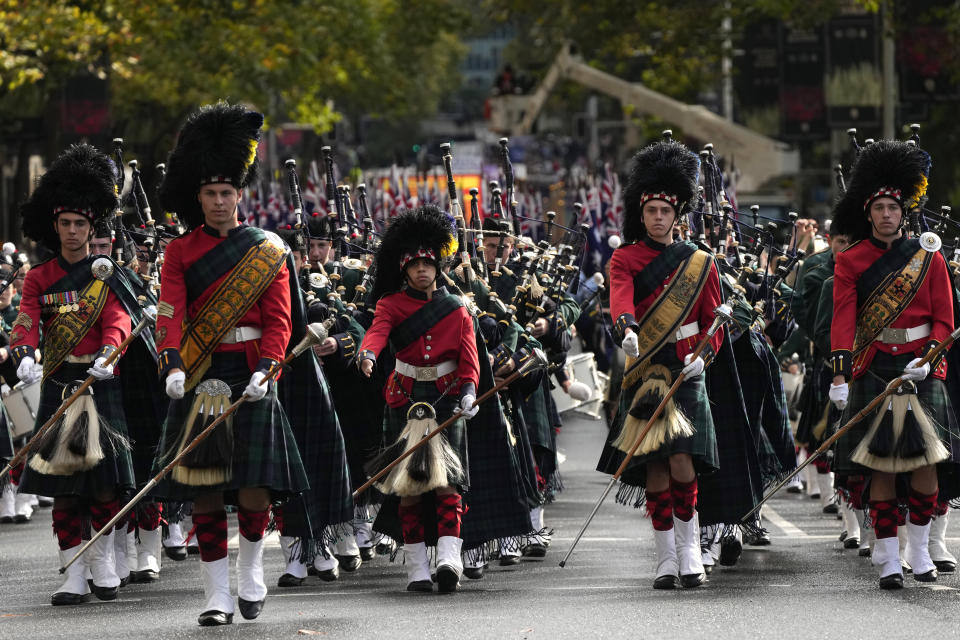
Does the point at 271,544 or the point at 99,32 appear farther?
the point at 99,32

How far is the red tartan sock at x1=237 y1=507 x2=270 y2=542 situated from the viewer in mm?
8719

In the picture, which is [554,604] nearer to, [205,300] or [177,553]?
[205,300]

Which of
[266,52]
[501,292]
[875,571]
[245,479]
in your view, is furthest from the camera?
[266,52]

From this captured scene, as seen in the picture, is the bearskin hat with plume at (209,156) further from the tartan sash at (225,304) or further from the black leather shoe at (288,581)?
the black leather shoe at (288,581)

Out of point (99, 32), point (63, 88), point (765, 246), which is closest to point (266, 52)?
point (63, 88)

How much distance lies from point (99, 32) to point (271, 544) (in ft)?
42.2

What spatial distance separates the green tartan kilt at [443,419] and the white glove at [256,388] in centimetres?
152

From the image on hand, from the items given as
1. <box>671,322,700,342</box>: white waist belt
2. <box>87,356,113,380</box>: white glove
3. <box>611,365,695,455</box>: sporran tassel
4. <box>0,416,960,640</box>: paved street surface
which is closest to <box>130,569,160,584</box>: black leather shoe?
<box>0,416,960,640</box>: paved street surface

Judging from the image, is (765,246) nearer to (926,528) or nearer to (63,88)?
(926,528)

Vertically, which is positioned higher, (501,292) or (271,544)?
(501,292)

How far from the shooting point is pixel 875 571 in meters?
10.3

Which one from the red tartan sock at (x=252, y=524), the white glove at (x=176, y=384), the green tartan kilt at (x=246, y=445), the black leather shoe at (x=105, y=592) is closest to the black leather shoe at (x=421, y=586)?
the green tartan kilt at (x=246, y=445)

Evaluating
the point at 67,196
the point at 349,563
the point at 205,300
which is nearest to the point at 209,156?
the point at 205,300

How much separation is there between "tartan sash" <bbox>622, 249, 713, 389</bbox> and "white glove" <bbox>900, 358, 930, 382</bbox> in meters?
1.04
